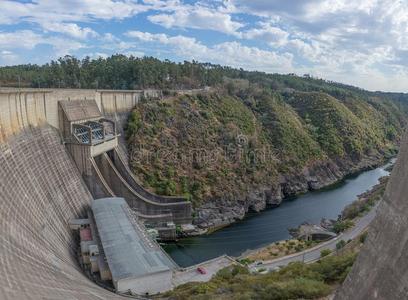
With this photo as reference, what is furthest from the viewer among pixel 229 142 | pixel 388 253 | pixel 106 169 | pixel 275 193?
pixel 229 142

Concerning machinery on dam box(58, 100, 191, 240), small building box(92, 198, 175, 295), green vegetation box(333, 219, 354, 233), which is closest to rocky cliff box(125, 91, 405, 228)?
machinery on dam box(58, 100, 191, 240)

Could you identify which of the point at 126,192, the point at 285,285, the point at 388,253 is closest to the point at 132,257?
the point at 285,285

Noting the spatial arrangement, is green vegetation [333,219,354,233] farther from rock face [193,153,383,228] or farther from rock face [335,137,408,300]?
rock face [335,137,408,300]

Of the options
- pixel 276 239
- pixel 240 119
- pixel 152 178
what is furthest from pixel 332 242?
pixel 240 119

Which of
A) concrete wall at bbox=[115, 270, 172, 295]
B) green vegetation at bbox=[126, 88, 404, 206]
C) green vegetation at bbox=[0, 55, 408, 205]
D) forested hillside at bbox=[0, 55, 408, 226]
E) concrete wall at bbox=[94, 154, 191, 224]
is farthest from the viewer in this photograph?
green vegetation at bbox=[0, 55, 408, 205]

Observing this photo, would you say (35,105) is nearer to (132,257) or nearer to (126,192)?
(126,192)

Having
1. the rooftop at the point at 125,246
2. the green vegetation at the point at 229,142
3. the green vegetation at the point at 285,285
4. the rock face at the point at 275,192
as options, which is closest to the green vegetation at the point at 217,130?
the green vegetation at the point at 229,142

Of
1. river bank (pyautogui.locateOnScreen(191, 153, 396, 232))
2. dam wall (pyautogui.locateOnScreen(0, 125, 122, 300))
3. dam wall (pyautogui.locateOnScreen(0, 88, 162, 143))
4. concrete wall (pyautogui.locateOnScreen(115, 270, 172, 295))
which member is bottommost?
river bank (pyautogui.locateOnScreen(191, 153, 396, 232))
